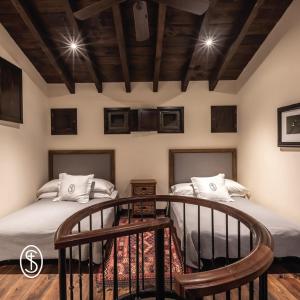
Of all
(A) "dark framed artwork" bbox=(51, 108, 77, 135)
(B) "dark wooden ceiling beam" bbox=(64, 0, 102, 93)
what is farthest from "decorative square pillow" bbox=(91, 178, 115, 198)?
(B) "dark wooden ceiling beam" bbox=(64, 0, 102, 93)

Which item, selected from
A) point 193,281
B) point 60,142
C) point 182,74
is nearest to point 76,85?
point 60,142

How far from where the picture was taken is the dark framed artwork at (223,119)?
491 centimetres

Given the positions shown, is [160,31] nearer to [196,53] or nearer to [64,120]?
[196,53]

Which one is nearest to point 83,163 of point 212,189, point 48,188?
point 48,188

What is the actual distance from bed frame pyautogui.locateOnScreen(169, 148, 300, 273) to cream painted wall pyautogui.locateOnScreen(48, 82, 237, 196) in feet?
0.52

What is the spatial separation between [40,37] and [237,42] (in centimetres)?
276

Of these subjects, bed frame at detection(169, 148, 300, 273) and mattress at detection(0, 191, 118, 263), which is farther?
bed frame at detection(169, 148, 300, 273)

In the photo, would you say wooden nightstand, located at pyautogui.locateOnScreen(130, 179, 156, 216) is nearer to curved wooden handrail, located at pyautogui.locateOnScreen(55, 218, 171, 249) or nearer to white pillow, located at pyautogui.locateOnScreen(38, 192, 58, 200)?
white pillow, located at pyautogui.locateOnScreen(38, 192, 58, 200)

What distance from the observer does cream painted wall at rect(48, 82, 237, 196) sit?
16.2 feet

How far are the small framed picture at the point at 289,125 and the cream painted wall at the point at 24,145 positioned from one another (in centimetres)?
379

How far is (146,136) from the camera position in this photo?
4941 mm

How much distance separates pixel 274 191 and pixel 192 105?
222 cm

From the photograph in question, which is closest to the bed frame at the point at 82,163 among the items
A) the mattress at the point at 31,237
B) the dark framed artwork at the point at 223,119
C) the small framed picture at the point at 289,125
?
the mattress at the point at 31,237

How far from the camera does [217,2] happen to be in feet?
10.1
